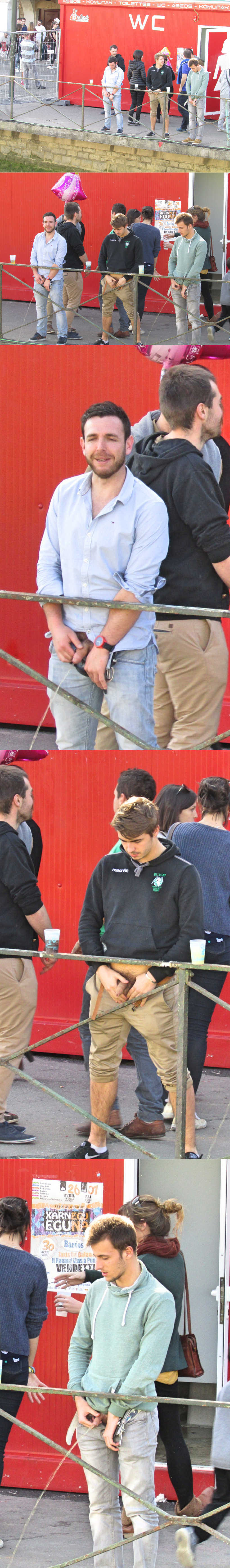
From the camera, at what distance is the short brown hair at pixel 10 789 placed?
6246 mm

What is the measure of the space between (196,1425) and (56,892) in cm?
277

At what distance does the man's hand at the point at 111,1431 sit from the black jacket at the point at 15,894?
1843mm

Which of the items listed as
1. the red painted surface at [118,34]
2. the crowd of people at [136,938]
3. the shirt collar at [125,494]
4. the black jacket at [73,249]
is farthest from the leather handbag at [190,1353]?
the red painted surface at [118,34]

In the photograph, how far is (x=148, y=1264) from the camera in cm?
555

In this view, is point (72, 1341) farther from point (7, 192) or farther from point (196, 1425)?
point (7, 192)

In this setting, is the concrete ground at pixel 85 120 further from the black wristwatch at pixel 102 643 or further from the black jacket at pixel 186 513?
the black wristwatch at pixel 102 643

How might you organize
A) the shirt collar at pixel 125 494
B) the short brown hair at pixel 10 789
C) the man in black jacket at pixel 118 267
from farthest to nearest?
the man in black jacket at pixel 118 267, the short brown hair at pixel 10 789, the shirt collar at pixel 125 494

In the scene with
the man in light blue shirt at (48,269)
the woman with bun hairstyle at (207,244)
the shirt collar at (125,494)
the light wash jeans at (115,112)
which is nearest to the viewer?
the shirt collar at (125,494)

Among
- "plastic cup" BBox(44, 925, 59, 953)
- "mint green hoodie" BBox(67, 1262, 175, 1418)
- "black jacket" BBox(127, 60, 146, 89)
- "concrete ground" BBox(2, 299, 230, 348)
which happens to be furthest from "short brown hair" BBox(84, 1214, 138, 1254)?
"black jacket" BBox(127, 60, 146, 89)

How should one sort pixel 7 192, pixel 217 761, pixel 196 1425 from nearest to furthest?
pixel 196 1425, pixel 217 761, pixel 7 192

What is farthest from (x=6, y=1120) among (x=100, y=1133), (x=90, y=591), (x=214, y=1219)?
(x=90, y=591)

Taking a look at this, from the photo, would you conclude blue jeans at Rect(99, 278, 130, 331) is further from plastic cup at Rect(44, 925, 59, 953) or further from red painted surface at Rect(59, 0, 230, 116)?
red painted surface at Rect(59, 0, 230, 116)

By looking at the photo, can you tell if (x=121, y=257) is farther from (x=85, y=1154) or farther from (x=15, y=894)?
(x=85, y=1154)

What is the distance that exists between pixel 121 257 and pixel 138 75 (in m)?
6.58
